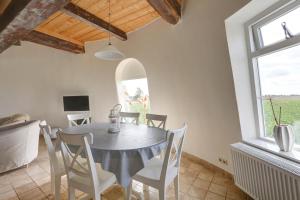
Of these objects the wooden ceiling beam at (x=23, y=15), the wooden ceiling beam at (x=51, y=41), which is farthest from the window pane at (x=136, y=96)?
the wooden ceiling beam at (x=23, y=15)

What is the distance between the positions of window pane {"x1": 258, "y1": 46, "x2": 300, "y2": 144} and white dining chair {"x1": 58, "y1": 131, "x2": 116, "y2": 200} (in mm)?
1802

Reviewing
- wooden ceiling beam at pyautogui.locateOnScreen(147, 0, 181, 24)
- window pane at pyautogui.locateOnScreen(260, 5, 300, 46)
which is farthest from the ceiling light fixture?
window pane at pyautogui.locateOnScreen(260, 5, 300, 46)

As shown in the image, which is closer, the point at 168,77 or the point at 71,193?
the point at 71,193

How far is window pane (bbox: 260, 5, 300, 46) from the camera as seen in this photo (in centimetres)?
151

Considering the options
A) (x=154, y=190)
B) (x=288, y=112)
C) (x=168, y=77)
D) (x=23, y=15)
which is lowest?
(x=154, y=190)

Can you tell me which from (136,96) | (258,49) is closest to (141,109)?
(136,96)

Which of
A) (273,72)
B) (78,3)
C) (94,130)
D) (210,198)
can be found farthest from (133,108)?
(273,72)

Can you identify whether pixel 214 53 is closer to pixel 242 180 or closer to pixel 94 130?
pixel 242 180

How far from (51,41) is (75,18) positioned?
134 cm

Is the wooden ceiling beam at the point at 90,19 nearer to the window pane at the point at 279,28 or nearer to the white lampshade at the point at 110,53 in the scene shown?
the white lampshade at the point at 110,53

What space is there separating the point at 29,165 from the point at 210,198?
3.08 m

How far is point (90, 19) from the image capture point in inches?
119

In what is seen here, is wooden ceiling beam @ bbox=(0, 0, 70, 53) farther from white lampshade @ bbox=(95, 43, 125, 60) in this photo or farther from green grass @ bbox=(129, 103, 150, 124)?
green grass @ bbox=(129, 103, 150, 124)

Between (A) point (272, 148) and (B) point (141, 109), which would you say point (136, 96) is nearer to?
(B) point (141, 109)
